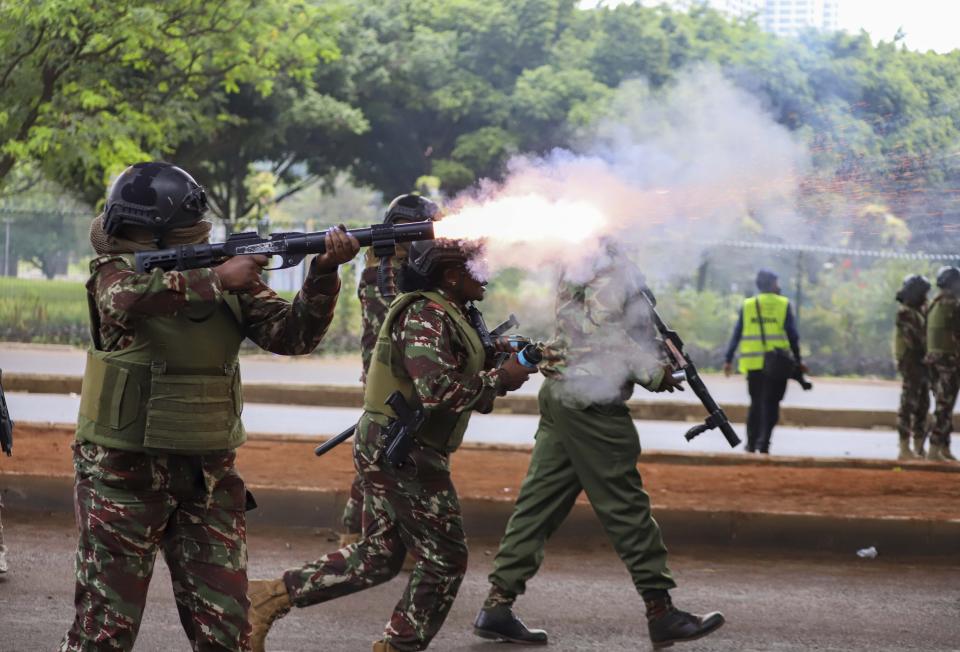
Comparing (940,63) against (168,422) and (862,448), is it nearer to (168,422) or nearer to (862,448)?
(168,422)

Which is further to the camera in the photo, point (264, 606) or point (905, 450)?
point (905, 450)

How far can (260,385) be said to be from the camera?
16469mm

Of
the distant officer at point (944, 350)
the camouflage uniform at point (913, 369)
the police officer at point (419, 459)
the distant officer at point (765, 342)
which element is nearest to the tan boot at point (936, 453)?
the distant officer at point (944, 350)

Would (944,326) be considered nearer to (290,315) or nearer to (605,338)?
(605,338)

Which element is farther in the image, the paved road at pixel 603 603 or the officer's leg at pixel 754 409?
the officer's leg at pixel 754 409

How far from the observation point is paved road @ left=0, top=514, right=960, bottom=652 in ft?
19.0

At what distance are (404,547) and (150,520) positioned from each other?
4.13 feet

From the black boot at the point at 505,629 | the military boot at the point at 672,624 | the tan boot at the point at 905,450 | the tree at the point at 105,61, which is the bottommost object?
the tan boot at the point at 905,450

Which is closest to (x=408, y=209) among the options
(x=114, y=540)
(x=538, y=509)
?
(x=538, y=509)

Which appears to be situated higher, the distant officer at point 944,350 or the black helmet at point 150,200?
the black helmet at point 150,200

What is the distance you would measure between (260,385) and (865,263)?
34.1 feet

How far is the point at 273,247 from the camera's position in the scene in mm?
4125

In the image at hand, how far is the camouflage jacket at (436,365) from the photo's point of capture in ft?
15.4

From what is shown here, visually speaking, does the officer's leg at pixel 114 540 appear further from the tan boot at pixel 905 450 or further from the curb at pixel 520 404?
the curb at pixel 520 404
